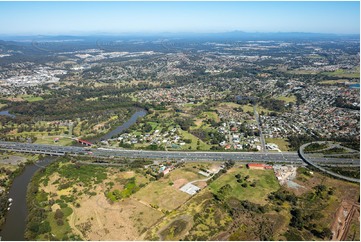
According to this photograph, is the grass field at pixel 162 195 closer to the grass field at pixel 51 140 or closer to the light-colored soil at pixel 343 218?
the light-colored soil at pixel 343 218

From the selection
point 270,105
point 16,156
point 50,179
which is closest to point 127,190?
point 50,179

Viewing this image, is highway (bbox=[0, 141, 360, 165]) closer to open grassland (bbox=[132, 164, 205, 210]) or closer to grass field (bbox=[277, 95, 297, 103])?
open grassland (bbox=[132, 164, 205, 210])

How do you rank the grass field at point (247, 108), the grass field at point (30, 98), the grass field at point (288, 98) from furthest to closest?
the grass field at point (30, 98), the grass field at point (288, 98), the grass field at point (247, 108)

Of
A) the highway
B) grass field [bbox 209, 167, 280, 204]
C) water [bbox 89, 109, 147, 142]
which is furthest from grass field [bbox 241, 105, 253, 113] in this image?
grass field [bbox 209, 167, 280, 204]

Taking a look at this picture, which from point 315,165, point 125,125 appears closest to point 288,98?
point 315,165

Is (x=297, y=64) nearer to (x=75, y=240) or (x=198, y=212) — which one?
(x=198, y=212)

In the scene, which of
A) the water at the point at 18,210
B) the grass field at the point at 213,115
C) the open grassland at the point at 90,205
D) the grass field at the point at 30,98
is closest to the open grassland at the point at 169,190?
the open grassland at the point at 90,205
